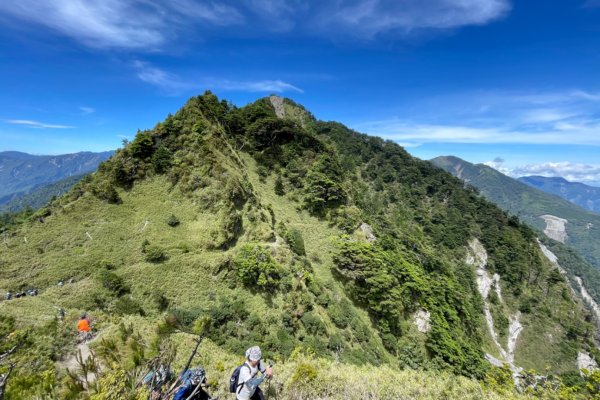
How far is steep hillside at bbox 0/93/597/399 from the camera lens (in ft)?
31.3

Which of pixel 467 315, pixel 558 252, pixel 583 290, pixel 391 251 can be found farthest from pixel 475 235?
pixel 558 252

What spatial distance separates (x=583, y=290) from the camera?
403 ft

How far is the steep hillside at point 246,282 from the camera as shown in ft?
31.3

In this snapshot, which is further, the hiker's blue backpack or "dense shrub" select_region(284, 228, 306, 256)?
"dense shrub" select_region(284, 228, 306, 256)

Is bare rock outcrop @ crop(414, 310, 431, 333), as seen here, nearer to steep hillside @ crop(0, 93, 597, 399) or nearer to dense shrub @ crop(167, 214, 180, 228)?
steep hillside @ crop(0, 93, 597, 399)

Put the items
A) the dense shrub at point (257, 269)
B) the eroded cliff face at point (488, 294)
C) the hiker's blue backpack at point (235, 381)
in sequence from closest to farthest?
the hiker's blue backpack at point (235, 381) → the dense shrub at point (257, 269) → the eroded cliff face at point (488, 294)

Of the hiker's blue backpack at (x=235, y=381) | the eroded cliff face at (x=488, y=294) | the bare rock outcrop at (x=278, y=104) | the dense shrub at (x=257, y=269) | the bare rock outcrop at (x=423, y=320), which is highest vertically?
the bare rock outcrop at (x=278, y=104)

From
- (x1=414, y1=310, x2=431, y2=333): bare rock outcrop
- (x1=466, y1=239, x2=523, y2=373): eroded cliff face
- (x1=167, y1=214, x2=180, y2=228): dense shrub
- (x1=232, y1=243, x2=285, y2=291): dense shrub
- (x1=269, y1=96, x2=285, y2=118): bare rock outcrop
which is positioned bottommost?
(x1=466, y1=239, x2=523, y2=373): eroded cliff face

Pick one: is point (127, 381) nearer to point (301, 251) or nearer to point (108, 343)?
point (108, 343)

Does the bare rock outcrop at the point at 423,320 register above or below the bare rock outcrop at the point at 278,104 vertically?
below

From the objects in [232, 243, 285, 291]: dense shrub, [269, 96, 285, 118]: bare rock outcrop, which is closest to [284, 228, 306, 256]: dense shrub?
[232, 243, 285, 291]: dense shrub

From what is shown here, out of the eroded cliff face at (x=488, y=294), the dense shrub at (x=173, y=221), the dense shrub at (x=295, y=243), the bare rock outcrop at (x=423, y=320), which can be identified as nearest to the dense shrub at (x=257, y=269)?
the dense shrub at (x=295, y=243)

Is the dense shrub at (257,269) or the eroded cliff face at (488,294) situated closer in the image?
the dense shrub at (257,269)

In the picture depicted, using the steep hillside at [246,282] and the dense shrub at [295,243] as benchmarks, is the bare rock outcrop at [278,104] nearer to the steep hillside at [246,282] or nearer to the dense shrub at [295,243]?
the steep hillside at [246,282]
